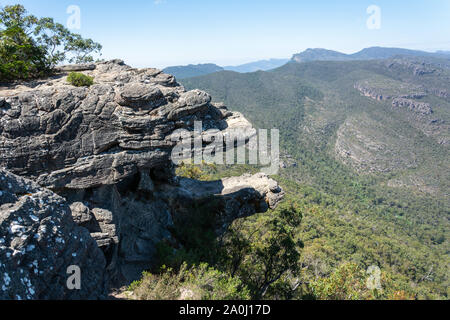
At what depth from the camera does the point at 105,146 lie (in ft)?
48.2

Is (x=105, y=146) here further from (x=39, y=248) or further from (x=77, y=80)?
(x=39, y=248)

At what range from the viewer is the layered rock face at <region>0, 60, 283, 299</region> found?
1280 cm

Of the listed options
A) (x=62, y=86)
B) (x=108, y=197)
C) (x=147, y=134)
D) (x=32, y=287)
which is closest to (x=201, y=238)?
A: (x=108, y=197)

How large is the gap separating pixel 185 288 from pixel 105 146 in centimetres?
931

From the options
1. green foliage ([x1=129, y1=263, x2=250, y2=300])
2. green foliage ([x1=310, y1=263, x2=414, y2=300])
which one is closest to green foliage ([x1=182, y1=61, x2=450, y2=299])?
green foliage ([x1=310, y1=263, x2=414, y2=300])

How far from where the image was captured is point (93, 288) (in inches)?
410

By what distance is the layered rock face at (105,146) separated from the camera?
12805 millimetres

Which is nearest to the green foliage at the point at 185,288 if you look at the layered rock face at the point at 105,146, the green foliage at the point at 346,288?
the layered rock face at the point at 105,146

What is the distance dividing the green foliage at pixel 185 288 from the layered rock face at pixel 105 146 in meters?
2.01

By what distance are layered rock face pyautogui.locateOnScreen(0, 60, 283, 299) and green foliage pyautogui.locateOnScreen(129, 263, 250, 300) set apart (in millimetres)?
2013

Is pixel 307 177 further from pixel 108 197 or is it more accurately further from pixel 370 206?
pixel 108 197

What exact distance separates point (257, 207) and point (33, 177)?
1568cm

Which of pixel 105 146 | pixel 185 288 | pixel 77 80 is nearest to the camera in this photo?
pixel 185 288

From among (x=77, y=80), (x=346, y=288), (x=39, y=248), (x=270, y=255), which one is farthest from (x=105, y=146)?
(x=346, y=288)
